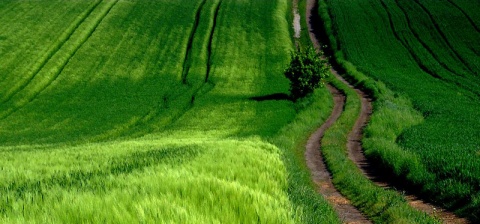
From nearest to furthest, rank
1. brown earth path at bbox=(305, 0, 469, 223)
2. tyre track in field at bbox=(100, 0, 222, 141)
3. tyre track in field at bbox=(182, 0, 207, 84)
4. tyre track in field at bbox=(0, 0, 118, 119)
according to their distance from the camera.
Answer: brown earth path at bbox=(305, 0, 469, 223) → tyre track in field at bbox=(100, 0, 222, 141) → tyre track in field at bbox=(0, 0, 118, 119) → tyre track in field at bbox=(182, 0, 207, 84)

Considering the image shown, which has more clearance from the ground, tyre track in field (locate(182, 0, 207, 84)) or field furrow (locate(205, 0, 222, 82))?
field furrow (locate(205, 0, 222, 82))

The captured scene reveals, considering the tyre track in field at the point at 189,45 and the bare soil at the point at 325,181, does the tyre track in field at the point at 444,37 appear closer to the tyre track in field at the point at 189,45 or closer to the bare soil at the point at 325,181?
the bare soil at the point at 325,181

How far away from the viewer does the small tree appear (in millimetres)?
48966

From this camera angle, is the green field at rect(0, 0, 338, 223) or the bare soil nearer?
the green field at rect(0, 0, 338, 223)

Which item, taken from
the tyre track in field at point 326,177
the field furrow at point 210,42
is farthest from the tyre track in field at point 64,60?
the tyre track in field at point 326,177

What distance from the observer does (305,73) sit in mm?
48812

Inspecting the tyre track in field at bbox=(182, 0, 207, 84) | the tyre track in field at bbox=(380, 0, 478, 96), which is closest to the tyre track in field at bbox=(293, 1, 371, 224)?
the tyre track in field at bbox=(380, 0, 478, 96)

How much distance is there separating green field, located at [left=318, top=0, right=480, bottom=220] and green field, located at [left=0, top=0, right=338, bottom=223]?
473 centimetres

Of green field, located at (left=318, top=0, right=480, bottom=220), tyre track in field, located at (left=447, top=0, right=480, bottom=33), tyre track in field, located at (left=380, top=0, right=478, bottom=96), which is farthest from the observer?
tyre track in field, located at (left=447, top=0, right=480, bottom=33)

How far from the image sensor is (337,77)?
63.0 metres

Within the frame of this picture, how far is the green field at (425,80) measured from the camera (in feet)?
51.6

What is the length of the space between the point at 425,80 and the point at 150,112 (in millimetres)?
36480

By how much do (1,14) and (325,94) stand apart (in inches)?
2512

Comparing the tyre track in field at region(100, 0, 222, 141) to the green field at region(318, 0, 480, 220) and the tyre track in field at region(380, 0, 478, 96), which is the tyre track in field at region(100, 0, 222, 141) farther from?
the tyre track in field at region(380, 0, 478, 96)
